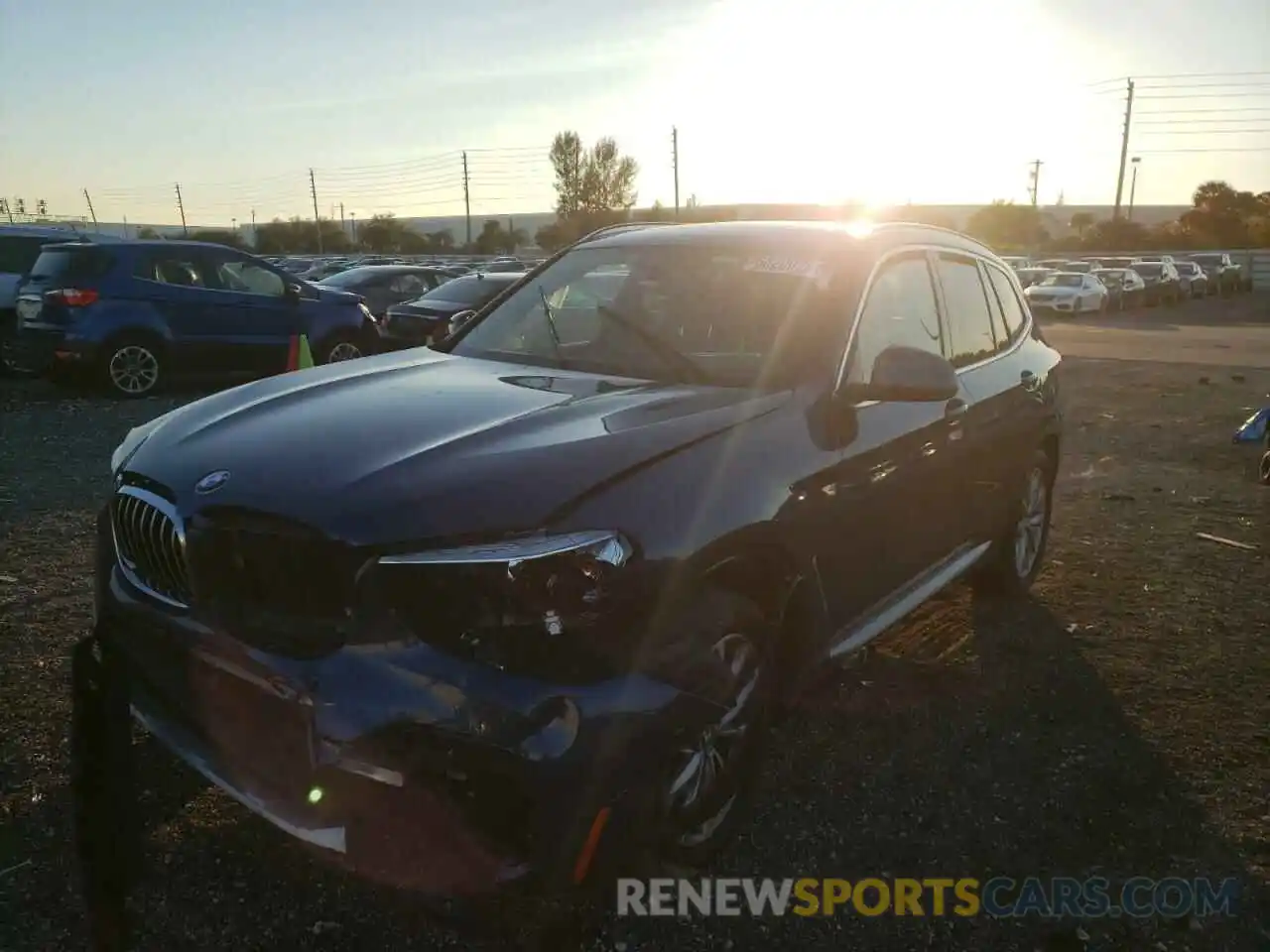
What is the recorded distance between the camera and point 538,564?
7.11ft

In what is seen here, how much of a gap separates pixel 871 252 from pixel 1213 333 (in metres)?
25.8

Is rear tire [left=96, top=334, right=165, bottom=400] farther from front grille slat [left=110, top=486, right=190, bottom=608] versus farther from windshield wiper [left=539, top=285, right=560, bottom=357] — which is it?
front grille slat [left=110, top=486, right=190, bottom=608]

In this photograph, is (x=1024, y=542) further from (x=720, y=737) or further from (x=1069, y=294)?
(x=1069, y=294)

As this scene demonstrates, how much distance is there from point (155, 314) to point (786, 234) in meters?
9.08

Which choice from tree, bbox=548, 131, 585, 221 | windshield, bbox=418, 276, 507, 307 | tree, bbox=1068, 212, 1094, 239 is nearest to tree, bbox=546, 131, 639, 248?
tree, bbox=548, 131, 585, 221

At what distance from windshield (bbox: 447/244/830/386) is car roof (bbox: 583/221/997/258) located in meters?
0.09

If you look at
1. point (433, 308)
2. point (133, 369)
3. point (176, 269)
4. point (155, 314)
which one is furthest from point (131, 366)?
point (433, 308)

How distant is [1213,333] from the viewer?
2523 cm

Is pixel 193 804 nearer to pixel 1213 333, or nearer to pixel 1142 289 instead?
pixel 1213 333

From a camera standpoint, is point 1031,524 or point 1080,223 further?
point 1080,223

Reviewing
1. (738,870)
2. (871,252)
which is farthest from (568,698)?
(871,252)

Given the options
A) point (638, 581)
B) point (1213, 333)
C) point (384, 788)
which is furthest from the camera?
point (1213, 333)

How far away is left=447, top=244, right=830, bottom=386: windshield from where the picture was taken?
3.36 meters

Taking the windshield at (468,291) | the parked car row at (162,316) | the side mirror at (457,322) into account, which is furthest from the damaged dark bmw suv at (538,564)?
the windshield at (468,291)
